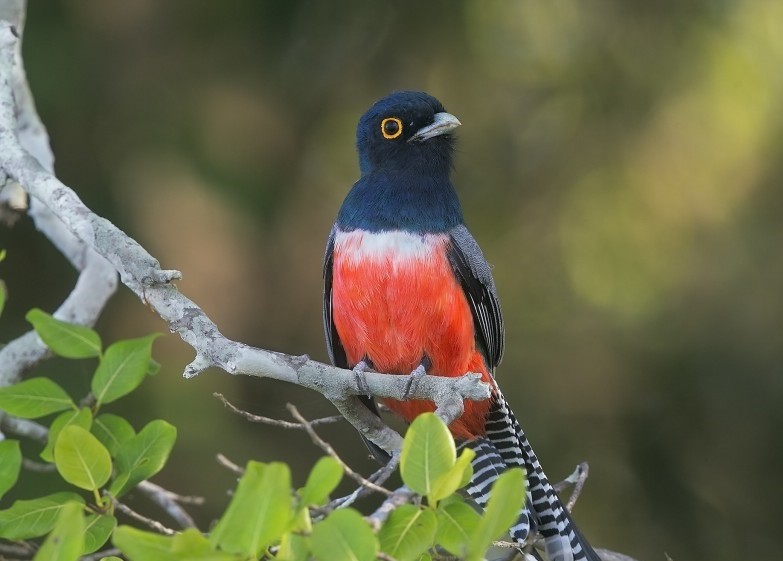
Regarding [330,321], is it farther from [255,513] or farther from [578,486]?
[255,513]

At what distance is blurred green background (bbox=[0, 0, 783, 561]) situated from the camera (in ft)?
23.1

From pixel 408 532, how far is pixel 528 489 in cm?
222

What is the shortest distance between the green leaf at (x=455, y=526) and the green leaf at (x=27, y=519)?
38.0 inches

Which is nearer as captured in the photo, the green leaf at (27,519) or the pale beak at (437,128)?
the green leaf at (27,519)

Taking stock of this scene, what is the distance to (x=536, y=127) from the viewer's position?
7.53 metres

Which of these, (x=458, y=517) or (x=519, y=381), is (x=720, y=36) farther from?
(x=458, y=517)

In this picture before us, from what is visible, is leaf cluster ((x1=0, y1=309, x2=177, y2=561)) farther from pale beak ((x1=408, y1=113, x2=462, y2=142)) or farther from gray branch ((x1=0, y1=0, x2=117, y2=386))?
pale beak ((x1=408, y1=113, x2=462, y2=142))

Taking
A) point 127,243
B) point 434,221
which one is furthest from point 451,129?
point 127,243

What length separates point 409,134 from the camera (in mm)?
4734

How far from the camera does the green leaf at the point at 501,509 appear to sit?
81.9 inches

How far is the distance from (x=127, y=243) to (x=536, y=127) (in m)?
4.58

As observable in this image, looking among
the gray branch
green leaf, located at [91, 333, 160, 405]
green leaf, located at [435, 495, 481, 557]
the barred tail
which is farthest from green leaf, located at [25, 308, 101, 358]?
the barred tail

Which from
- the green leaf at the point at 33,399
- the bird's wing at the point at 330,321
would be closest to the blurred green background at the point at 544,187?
the bird's wing at the point at 330,321

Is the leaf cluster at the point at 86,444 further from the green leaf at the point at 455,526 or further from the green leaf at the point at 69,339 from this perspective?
the green leaf at the point at 455,526
